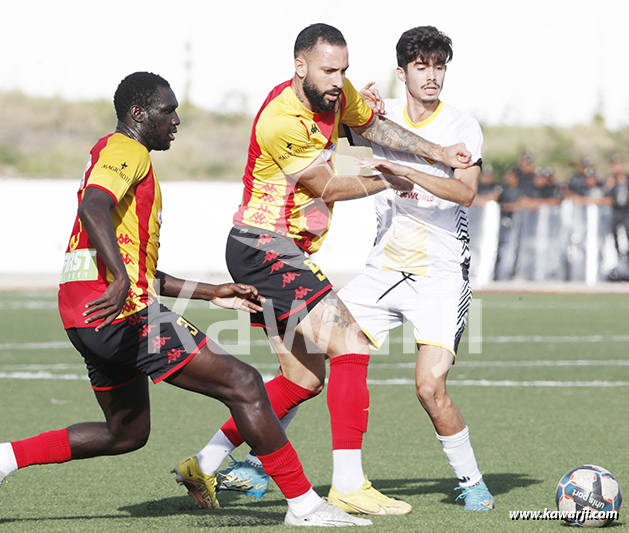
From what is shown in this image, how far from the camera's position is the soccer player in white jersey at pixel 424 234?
5.04 meters

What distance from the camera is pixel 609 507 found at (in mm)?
4371

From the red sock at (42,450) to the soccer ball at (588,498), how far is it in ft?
7.93

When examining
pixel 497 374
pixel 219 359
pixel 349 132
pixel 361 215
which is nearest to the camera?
pixel 219 359

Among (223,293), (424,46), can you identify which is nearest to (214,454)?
(223,293)

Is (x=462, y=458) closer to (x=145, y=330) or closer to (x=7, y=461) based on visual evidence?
(x=145, y=330)

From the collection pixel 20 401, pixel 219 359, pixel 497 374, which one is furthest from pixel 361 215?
pixel 219 359

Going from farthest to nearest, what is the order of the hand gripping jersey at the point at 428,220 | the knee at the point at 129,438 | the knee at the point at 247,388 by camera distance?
1. the hand gripping jersey at the point at 428,220
2. the knee at the point at 129,438
3. the knee at the point at 247,388

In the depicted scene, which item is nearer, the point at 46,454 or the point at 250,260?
the point at 46,454

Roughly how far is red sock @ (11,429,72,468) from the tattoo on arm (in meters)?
2.34

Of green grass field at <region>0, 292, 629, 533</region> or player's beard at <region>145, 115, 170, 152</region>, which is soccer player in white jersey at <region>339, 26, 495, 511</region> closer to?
green grass field at <region>0, 292, 629, 533</region>

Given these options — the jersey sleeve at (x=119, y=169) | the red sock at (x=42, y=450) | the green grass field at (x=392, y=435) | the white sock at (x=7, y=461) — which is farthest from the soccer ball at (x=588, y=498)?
the white sock at (x=7, y=461)

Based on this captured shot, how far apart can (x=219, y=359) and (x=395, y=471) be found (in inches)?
76.7

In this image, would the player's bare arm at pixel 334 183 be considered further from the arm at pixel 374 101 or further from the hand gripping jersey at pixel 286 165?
the arm at pixel 374 101

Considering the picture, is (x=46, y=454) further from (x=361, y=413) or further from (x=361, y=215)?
(x=361, y=215)
